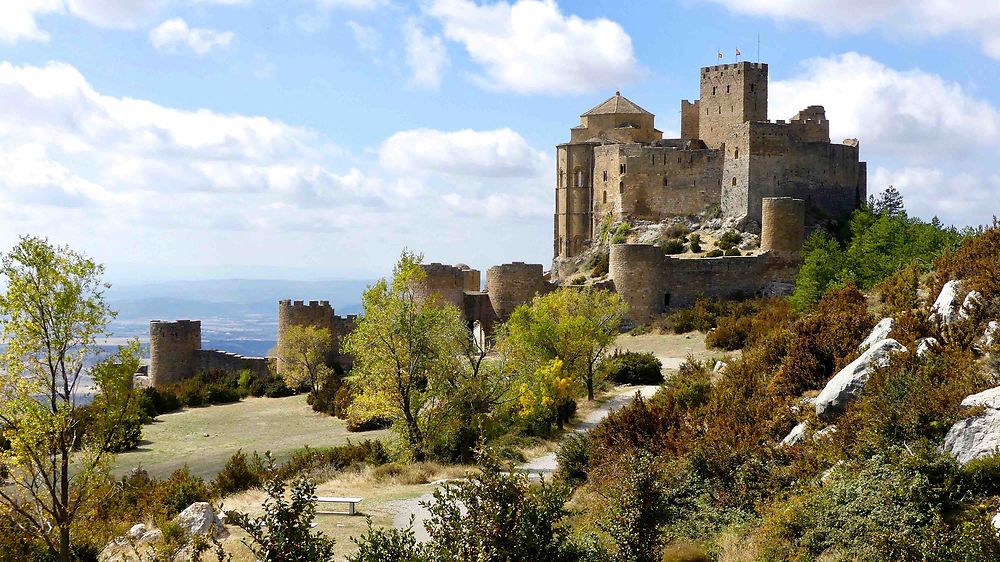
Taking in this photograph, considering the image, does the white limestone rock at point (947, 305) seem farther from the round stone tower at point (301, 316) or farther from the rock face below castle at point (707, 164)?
the rock face below castle at point (707, 164)

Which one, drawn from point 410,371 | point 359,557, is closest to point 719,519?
point 359,557

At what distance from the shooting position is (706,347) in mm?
29656

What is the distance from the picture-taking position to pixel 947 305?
506 inches

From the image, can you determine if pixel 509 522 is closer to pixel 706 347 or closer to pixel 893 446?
pixel 893 446

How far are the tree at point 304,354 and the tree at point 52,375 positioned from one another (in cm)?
2323

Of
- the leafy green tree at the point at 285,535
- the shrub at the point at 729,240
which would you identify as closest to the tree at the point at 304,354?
the shrub at the point at 729,240

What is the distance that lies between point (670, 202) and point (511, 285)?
10552 millimetres

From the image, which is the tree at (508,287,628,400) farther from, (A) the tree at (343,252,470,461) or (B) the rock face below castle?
(B) the rock face below castle

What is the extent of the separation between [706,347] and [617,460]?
16.4 meters

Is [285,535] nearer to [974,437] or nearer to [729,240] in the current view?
[974,437]

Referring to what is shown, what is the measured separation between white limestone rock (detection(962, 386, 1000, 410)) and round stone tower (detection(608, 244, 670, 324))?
26.2m

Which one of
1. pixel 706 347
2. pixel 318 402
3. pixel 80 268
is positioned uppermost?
pixel 80 268

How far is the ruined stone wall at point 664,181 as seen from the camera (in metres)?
43.3

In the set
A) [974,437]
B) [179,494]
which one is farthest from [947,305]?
[179,494]
